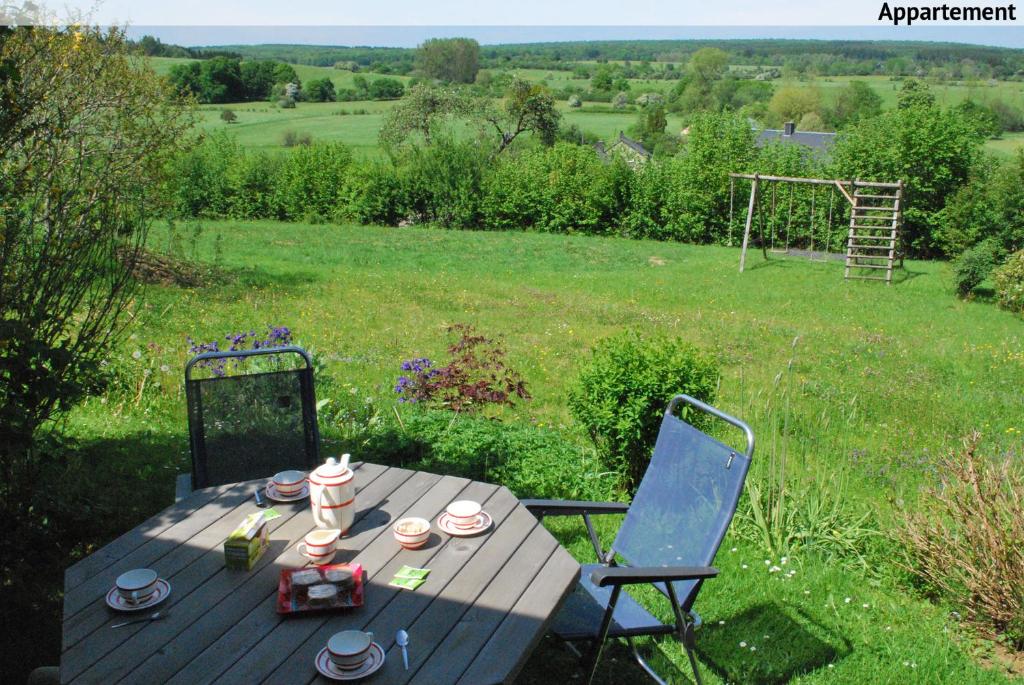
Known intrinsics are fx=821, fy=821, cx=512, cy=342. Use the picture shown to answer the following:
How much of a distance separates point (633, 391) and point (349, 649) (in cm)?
295

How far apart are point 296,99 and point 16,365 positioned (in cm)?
4960

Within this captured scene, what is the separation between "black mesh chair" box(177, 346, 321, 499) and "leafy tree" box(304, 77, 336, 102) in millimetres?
50499

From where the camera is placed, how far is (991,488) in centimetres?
342

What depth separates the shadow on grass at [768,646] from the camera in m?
3.05

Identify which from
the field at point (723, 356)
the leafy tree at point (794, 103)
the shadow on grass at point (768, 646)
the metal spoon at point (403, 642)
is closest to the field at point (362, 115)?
the leafy tree at point (794, 103)

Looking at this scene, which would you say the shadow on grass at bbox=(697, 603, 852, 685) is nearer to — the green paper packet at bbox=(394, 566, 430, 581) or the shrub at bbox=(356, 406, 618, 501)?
the shrub at bbox=(356, 406, 618, 501)

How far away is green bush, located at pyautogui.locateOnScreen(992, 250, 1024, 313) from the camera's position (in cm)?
1197

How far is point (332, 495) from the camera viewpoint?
8.07 ft

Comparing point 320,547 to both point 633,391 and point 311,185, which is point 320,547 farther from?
point 311,185

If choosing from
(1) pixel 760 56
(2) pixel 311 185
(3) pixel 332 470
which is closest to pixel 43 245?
(3) pixel 332 470

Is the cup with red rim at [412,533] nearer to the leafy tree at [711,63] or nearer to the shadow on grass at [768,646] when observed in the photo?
the shadow on grass at [768,646]

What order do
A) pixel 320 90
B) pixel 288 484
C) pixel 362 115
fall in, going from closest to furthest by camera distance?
pixel 288 484, pixel 362 115, pixel 320 90

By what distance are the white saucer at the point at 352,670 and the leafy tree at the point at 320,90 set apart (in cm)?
5209

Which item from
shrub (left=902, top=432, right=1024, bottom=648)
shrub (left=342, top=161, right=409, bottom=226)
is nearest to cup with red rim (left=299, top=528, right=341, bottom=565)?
shrub (left=902, top=432, right=1024, bottom=648)
